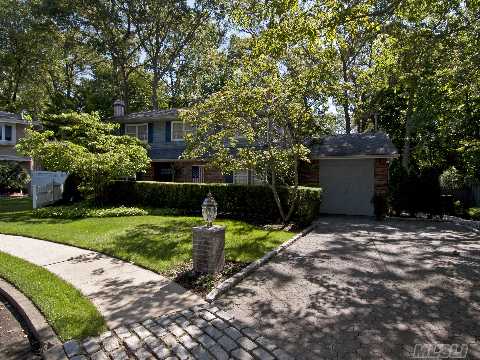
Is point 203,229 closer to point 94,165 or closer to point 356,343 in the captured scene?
→ point 356,343

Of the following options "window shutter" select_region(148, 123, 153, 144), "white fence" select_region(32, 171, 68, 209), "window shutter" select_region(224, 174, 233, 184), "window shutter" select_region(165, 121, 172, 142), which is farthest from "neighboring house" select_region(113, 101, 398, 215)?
"white fence" select_region(32, 171, 68, 209)

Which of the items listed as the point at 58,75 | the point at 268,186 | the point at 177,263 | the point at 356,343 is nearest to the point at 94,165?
the point at 268,186

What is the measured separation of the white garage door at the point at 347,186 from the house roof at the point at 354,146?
0.56 m

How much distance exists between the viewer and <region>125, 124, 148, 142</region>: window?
2269cm

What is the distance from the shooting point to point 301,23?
8344 millimetres

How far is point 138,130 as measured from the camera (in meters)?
23.0

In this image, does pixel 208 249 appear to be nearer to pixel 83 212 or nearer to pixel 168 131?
pixel 83 212

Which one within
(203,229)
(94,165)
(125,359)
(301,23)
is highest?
(301,23)

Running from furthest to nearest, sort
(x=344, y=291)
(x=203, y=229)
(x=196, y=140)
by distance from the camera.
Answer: (x=196, y=140) < (x=203, y=229) < (x=344, y=291)

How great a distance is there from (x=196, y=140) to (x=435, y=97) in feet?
42.9

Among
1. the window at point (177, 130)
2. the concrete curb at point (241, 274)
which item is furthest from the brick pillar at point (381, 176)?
the window at point (177, 130)

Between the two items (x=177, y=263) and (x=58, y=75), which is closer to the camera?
(x=177, y=263)

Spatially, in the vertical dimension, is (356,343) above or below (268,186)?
below

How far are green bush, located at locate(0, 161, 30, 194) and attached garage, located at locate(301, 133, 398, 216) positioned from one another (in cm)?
Result: 2236
